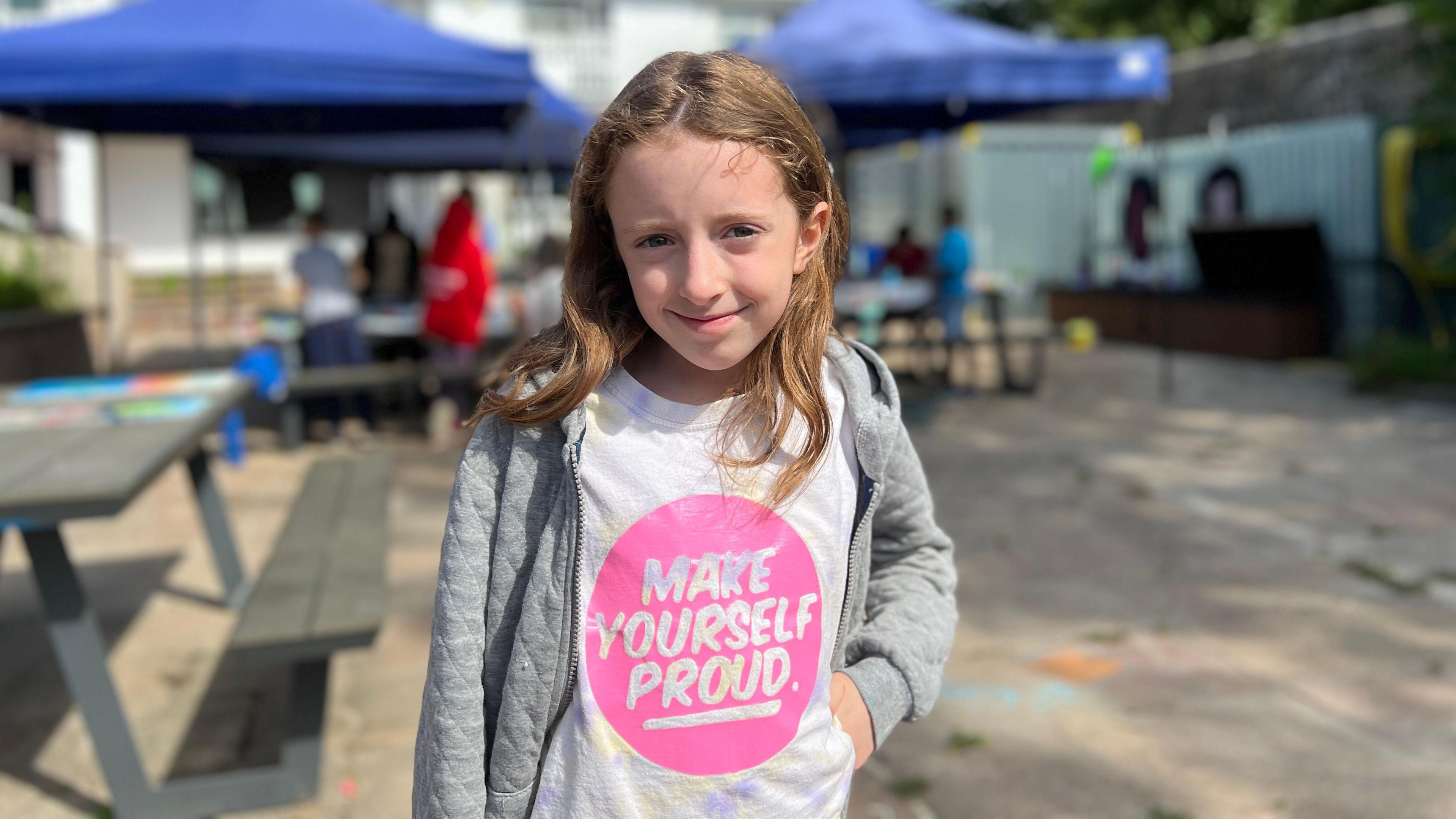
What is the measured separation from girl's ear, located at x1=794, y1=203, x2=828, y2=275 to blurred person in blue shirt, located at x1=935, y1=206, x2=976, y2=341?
8171mm

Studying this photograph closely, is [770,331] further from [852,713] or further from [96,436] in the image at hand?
[96,436]

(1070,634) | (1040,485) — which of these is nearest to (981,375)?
(1040,485)

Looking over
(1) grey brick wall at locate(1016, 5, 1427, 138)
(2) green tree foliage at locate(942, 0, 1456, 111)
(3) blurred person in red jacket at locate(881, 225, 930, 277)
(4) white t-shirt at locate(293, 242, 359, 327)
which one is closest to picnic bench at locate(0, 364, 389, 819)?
(4) white t-shirt at locate(293, 242, 359, 327)

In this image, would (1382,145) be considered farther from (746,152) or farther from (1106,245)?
(746,152)

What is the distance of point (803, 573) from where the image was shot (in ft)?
4.26

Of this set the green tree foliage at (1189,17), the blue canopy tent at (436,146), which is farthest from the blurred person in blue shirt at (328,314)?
the green tree foliage at (1189,17)

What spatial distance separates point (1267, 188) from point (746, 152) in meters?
11.7

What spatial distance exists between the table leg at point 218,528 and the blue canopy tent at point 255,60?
8.57ft

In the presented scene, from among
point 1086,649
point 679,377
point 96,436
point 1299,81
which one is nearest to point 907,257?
point 1299,81

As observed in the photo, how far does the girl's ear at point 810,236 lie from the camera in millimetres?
1290

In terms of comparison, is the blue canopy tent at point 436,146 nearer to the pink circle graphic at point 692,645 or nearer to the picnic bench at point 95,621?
the picnic bench at point 95,621

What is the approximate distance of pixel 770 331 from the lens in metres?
1.30

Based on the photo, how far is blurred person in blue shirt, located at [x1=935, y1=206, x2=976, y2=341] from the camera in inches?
368

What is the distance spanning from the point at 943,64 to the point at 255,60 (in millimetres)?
4223
